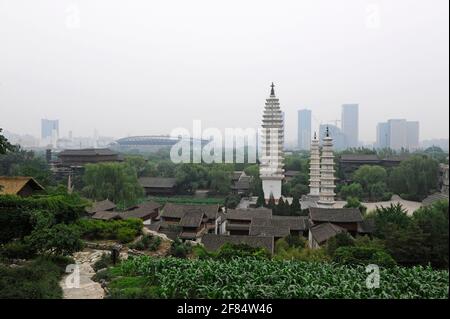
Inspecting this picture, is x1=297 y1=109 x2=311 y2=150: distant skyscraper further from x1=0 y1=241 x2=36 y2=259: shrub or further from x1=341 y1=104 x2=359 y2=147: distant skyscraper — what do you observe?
x1=0 y1=241 x2=36 y2=259: shrub

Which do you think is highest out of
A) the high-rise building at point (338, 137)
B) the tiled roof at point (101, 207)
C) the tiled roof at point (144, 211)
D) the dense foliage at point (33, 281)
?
the high-rise building at point (338, 137)

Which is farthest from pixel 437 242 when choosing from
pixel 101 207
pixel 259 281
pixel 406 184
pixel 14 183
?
pixel 406 184

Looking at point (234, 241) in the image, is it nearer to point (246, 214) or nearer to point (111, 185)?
point (246, 214)

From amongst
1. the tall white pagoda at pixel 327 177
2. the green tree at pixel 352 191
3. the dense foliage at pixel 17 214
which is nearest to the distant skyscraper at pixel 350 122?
the green tree at pixel 352 191

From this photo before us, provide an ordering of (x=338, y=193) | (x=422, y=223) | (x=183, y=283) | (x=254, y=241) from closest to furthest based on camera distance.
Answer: (x=183, y=283), (x=422, y=223), (x=254, y=241), (x=338, y=193)

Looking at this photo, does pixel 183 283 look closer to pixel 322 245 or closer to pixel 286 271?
pixel 286 271

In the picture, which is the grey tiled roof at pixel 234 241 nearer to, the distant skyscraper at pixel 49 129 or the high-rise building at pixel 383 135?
the distant skyscraper at pixel 49 129

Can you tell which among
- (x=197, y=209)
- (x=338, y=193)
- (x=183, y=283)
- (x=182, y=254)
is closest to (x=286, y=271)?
(x=183, y=283)

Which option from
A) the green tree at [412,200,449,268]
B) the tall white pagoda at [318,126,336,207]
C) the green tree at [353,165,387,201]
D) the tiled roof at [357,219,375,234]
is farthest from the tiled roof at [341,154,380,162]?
the green tree at [412,200,449,268]
